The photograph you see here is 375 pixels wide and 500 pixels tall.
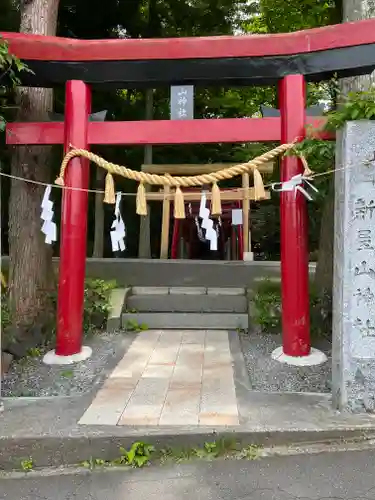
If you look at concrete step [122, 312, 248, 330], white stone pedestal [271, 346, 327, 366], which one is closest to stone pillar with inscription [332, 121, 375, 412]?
white stone pedestal [271, 346, 327, 366]

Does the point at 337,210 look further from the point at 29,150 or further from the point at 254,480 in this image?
the point at 29,150

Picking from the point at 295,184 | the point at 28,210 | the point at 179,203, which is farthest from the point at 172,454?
the point at 28,210

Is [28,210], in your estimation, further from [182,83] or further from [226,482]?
[226,482]

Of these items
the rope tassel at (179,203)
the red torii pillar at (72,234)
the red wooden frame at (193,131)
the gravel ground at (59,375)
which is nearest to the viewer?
the gravel ground at (59,375)

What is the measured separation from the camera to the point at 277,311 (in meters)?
6.85

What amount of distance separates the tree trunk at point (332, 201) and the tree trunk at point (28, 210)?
3.99 m

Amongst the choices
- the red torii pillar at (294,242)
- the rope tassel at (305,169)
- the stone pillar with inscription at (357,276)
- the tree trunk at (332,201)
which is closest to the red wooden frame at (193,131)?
the red torii pillar at (294,242)

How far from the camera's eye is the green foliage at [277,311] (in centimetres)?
649

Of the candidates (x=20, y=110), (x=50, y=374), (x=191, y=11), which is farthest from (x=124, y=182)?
(x=50, y=374)

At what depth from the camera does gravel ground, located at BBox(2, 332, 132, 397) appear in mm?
4824

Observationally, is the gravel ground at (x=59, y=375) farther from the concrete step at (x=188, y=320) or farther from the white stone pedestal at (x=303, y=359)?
the white stone pedestal at (x=303, y=359)

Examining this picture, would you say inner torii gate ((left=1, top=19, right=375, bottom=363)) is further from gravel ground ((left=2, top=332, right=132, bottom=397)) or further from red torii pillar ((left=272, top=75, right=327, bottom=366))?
gravel ground ((left=2, top=332, right=132, bottom=397))

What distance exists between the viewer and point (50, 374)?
5301 millimetres

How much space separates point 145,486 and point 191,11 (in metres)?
10.8
